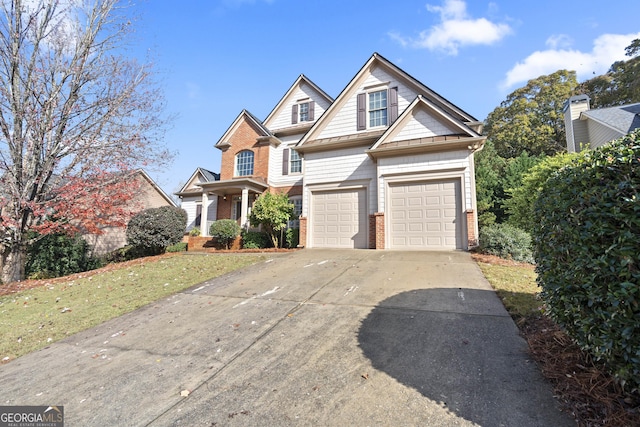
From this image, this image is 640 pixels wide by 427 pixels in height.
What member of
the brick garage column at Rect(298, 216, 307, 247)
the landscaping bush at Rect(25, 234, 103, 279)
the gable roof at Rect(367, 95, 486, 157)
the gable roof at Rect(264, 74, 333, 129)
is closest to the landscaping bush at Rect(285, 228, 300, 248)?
the brick garage column at Rect(298, 216, 307, 247)

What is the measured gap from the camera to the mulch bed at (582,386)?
1.91m

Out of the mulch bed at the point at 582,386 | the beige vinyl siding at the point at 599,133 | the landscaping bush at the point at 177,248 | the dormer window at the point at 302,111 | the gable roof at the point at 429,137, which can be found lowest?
the mulch bed at the point at 582,386

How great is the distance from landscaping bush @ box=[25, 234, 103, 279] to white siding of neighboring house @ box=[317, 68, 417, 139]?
1222 cm

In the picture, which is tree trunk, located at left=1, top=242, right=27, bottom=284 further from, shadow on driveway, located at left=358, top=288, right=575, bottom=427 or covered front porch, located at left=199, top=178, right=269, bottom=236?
shadow on driveway, located at left=358, top=288, right=575, bottom=427

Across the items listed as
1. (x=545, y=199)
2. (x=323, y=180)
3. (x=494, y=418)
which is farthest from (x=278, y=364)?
(x=323, y=180)

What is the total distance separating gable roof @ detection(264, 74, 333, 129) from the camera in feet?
57.5

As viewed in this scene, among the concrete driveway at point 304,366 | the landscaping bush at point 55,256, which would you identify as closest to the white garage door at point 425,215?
the concrete driveway at point 304,366

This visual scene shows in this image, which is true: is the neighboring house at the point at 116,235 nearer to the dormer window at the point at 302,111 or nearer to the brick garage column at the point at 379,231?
the dormer window at the point at 302,111

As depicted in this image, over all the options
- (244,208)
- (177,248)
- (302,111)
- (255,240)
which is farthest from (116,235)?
(302,111)

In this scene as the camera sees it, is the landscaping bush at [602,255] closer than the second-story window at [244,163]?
Yes

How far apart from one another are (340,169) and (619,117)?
1363 cm

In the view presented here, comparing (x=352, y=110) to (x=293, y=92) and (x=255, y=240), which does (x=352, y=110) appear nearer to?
(x=293, y=92)

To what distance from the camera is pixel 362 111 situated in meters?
13.1

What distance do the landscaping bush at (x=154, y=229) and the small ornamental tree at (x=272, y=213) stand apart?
3996 millimetres
